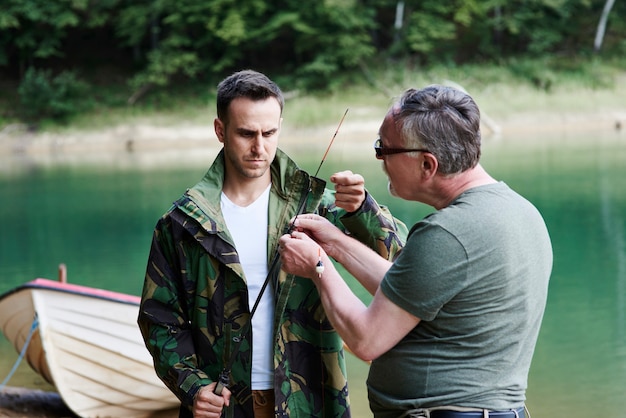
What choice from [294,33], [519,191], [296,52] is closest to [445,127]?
[519,191]

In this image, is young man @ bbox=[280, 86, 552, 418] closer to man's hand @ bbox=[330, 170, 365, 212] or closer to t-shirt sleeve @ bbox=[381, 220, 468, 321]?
t-shirt sleeve @ bbox=[381, 220, 468, 321]

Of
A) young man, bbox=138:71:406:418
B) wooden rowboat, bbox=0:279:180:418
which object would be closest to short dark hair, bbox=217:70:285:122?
young man, bbox=138:71:406:418

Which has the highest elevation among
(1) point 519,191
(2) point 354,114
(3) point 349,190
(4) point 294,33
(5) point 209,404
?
(3) point 349,190

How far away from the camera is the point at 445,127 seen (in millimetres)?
2092

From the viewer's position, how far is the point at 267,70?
38.0 meters

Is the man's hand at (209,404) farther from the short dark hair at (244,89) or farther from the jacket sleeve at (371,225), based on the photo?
the short dark hair at (244,89)

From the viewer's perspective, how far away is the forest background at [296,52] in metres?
33.1

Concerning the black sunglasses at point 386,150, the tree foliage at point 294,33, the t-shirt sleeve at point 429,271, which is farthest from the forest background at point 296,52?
the t-shirt sleeve at point 429,271

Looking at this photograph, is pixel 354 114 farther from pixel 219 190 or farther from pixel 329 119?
pixel 219 190

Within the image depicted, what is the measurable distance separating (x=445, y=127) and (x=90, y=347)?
4355mm

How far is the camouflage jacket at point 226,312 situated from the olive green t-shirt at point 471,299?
0.53 meters

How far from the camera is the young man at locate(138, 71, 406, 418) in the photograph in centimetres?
258

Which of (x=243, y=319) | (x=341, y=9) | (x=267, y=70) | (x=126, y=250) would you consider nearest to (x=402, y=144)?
(x=243, y=319)

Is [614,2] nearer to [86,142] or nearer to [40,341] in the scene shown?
[86,142]
